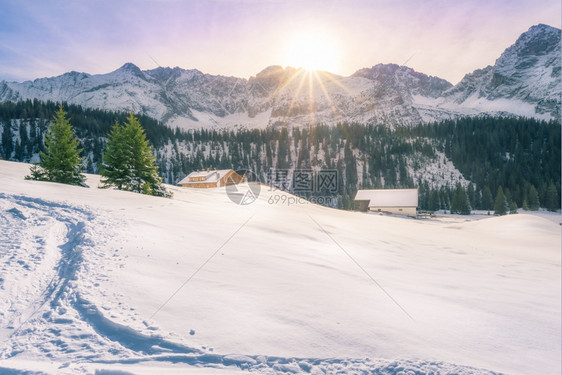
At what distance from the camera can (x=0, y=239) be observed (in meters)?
6.64

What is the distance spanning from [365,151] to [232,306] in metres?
151

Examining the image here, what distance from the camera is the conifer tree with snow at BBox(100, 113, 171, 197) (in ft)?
82.6

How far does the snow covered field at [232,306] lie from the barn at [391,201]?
57489 mm

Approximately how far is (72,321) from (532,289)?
12.1 m

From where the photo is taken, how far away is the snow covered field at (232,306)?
12.4ft

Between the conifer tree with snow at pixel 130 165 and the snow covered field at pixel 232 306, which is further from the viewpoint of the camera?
the conifer tree with snow at pixel 130 165

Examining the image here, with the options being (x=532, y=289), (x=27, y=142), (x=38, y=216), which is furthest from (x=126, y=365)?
(x=27, y=142)

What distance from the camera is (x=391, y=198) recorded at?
6825cm

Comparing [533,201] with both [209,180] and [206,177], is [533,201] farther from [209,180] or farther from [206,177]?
[206,177]

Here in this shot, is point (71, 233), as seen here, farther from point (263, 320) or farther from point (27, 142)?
point (27, 142)

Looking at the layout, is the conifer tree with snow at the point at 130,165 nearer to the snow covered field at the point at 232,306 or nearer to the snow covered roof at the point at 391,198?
the snow covered field at the point at 232,306

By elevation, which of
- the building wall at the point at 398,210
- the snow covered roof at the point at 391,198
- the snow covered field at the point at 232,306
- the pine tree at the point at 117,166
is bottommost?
the building wall at the point at 398,210

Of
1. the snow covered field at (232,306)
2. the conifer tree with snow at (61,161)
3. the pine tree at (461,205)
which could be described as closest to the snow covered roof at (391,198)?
the pine tree at (461,205)

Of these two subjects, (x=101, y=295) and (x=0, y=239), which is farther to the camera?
(x=0, y=239)
